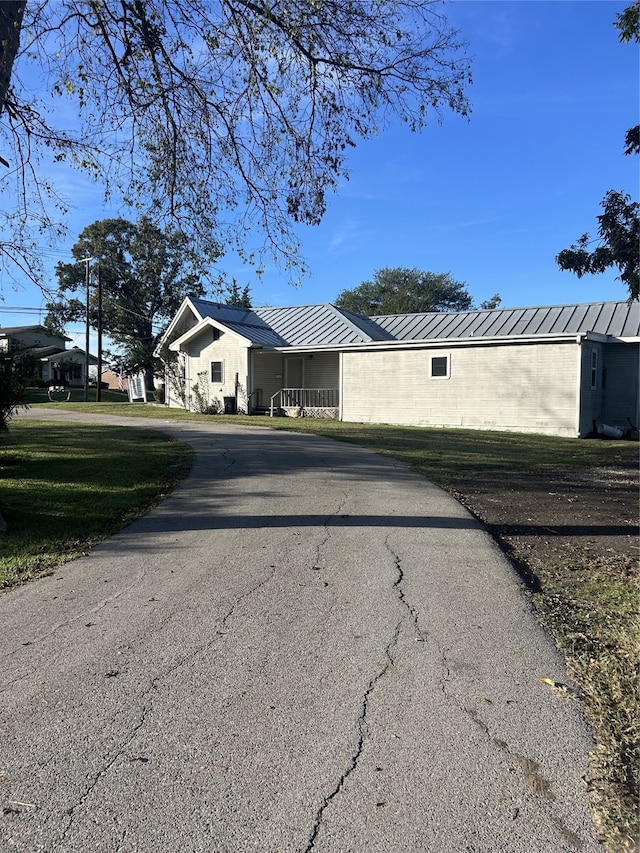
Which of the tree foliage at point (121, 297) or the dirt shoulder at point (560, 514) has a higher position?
the tree foliage at point (121, 297)

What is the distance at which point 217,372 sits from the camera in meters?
29.1

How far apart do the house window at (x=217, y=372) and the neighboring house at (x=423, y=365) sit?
0.05 meters

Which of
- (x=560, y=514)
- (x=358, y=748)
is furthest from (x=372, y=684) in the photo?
(x=560, y=514)

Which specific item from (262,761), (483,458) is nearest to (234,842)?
(262,761)

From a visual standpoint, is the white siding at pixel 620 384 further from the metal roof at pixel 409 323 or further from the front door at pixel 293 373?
the front door at pixel 293 373

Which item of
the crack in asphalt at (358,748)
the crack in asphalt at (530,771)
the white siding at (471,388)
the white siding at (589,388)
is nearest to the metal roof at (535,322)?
the white siding at (589,388)

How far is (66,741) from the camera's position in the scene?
115 inches

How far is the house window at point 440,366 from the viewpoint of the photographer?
74.6 feet

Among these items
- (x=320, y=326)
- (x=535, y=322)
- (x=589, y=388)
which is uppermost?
(x=320, y=326)

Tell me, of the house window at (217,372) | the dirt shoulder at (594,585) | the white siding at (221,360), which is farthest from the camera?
the house window at (217,372)

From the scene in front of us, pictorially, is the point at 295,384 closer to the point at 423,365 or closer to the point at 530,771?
the point at 423,365

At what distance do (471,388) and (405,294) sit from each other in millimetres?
38381

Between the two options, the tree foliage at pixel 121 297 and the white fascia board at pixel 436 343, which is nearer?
the white fascia board at pixel 436 343

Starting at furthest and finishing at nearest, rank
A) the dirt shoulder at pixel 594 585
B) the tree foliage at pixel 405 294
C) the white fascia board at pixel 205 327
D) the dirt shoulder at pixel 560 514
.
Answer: the tree foliage at pixel 405 294
the white fascia board at pixel 205 327
the dirt shoulder at pixel 560 514
the dirt shoulder at pixel 594 585
